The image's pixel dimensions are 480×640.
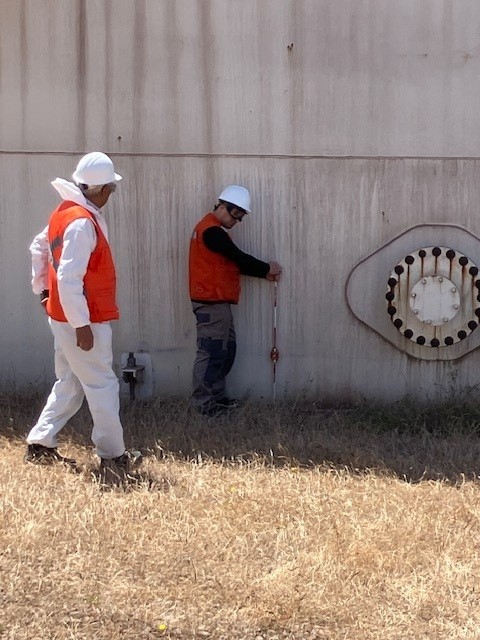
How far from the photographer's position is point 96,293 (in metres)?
4.86

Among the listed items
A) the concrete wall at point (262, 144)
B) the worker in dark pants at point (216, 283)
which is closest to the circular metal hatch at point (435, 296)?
the concrete wall at point (262, 144)

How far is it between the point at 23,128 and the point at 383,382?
3.16 meters

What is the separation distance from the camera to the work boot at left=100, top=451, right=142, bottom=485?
4.99 meters

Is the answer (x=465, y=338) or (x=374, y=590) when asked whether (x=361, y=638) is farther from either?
(x=465, y=338)

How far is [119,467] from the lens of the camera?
5.15 metres

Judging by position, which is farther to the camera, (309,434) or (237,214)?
(237,214)

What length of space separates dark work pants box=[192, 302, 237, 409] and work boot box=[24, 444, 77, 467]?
1.26 metres

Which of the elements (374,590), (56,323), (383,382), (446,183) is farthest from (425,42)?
(374,590)

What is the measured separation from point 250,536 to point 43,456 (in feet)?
5.00

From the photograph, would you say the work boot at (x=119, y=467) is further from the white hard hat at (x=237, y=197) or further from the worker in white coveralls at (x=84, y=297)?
the white hard hat at (x=237, y=197)

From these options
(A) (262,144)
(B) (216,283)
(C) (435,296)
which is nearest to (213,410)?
(B) (216,283)

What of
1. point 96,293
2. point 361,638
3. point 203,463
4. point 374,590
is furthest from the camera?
point 203,463

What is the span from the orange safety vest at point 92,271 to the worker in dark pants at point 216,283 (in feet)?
4.38

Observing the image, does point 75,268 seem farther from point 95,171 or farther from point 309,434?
point 309,434
